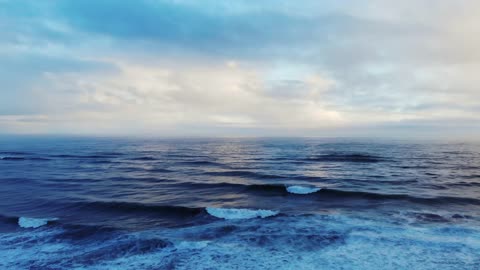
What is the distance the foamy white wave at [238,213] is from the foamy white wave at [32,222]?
9.55 metres

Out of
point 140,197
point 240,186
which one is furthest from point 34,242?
point 240,186

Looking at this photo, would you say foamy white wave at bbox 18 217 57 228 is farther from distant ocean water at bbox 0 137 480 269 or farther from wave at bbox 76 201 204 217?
wave at bbox 76 201 204 217

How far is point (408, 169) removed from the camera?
36.1m

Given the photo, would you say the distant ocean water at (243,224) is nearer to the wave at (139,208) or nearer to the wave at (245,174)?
the wave at (139,208)

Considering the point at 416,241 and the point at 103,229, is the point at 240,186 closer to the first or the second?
the point at 103,229

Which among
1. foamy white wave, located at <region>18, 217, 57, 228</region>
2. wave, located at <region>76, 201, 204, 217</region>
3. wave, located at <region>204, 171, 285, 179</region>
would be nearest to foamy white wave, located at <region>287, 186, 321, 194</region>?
wave, located at <region>204, 171, 285, 179</region>

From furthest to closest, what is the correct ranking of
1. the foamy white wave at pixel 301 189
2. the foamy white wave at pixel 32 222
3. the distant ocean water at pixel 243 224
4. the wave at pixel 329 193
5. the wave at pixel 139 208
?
the foamy white wave at pixel 301 189 → the wave at pixel 329 193 → the wave at pixel 139 208 → the foamy white wave at pixel 32 222 → the distant ocean water at pixel 243 224

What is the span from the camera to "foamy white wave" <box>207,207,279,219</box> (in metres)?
16.5

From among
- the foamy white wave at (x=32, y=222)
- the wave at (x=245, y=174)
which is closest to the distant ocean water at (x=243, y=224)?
the foamy white wave at (x=32, y=222)

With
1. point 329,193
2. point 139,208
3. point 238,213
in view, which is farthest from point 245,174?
point 139,208

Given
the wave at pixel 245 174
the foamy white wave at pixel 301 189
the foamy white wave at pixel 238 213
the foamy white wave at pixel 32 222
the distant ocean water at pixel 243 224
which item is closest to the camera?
the distant ocean water at pixel 243 224

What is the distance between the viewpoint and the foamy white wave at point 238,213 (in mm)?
16453

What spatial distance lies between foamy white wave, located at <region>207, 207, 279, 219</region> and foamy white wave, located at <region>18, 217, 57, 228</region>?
9.55 metres

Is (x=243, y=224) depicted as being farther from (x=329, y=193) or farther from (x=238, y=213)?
(x=329, y=193)
